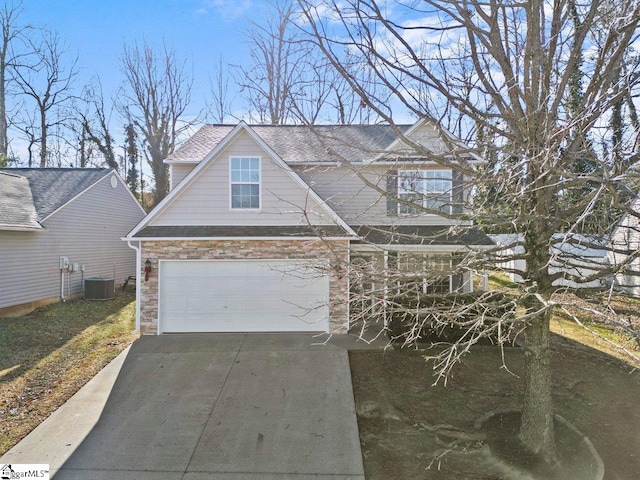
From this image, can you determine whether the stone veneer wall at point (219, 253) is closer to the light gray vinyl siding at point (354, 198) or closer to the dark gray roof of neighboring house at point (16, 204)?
the light gray vinyl siding at point (354, 198)

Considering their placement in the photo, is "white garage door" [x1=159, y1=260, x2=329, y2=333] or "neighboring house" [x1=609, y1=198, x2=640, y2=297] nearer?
"neighboring house" [x1=609, y1=198, x2=640, y2=297]

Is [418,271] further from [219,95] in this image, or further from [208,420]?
[219,95]

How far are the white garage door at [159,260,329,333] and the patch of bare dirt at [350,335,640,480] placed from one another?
2.35 m

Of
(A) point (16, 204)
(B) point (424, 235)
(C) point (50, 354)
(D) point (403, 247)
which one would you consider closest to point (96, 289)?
(A) point (16, 204)

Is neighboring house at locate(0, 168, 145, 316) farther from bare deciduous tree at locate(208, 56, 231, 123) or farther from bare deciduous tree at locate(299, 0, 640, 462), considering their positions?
bare deciduous tree at locate(299, 0, 640, 462)

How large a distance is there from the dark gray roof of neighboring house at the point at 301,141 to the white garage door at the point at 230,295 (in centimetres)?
364

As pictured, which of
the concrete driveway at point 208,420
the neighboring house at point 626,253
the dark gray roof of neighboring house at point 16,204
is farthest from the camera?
the dark gray roof of neighboring house at point 16,204

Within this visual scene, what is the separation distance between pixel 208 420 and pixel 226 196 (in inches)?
230

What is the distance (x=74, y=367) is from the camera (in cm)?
800

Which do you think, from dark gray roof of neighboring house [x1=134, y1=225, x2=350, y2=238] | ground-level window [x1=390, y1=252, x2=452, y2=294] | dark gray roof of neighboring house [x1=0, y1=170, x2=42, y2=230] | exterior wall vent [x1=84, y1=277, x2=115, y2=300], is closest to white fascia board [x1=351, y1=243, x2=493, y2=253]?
ground-level window [x1=390, y1=252, x2=452, y2=294]

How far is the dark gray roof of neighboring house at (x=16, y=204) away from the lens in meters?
12.0

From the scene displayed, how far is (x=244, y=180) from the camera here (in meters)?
10.0

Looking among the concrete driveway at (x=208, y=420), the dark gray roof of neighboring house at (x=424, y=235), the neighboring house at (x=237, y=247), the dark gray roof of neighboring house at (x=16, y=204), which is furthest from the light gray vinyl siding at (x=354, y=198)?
the dark gray roof of neighboring house at (x=16, y=204)

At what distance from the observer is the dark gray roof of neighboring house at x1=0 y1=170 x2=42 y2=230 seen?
39.2 ft
